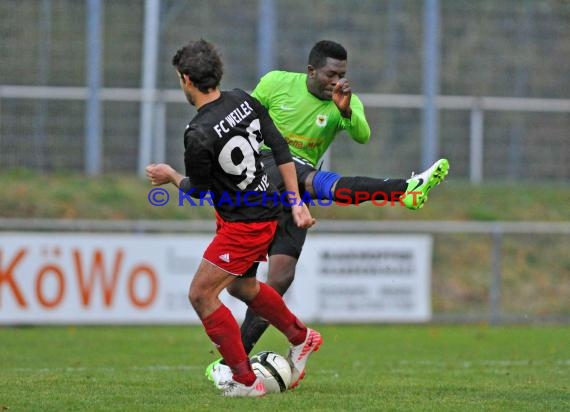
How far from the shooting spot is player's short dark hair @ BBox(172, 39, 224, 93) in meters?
6.54

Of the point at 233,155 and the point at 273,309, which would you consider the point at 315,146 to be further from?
the point at 233,155

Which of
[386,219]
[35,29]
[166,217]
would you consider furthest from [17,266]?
[386,219]

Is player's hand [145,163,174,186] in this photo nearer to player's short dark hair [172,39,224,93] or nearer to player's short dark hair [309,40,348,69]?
player's short dark hair [172,39,224,93]

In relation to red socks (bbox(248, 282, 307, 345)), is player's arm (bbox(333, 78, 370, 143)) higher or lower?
higher

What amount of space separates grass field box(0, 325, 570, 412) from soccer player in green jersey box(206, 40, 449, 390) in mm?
774

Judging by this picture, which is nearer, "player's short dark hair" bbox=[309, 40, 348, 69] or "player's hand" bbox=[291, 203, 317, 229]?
"player's hand" bbox=[291, 203, 317, 229]


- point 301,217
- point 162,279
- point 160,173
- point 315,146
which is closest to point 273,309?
point 301,217

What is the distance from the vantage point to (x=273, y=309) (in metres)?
7.28

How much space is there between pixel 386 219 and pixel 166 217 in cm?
341

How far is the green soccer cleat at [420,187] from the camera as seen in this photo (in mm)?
7438

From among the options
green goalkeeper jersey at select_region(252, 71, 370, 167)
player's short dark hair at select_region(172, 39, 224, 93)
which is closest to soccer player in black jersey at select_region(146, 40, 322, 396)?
player's short dark hair at select_region(172, 39, 224, 93)

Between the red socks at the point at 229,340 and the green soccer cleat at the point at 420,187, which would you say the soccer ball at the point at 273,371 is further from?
the green soccer cleat at the point at 420,187

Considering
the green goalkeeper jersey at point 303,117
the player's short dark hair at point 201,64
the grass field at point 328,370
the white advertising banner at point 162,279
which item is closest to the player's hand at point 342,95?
the green goalkeeper jersey at point 303,117

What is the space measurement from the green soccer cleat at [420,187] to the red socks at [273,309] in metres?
1.06
